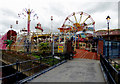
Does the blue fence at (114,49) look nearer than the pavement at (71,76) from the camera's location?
No

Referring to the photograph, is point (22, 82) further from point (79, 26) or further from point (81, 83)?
point (79, 26)

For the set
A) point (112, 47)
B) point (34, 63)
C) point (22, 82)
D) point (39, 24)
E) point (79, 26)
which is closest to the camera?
point (22, 82)

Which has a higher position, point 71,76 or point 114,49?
point 114,49

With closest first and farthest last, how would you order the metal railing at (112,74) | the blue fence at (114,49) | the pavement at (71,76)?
the metal railing at (112,74) → the pavement at (71,76) → the blue fence at (114,49)

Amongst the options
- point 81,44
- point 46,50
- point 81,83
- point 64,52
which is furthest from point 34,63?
point 81,44

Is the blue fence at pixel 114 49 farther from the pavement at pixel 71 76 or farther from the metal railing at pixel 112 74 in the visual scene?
the metal railing at pixel 112 74

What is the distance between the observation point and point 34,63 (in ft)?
34.4

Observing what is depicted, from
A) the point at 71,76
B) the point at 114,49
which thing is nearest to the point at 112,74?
the point at 71,76

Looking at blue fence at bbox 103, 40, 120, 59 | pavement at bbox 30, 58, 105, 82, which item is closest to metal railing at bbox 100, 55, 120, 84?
pavement at bbox 30, 58, 105, 82

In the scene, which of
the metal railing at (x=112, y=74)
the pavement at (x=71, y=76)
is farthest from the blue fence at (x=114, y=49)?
the metal railing at (x=112, y=74)

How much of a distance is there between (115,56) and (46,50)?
11306 mm

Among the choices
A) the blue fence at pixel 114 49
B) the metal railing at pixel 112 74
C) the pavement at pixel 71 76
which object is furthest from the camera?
the blue fence at pixel 114 49

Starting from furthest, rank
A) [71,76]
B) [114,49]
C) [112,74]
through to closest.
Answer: [114,49] < [71,76] < [112,74]

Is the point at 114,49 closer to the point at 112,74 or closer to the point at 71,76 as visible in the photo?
the point at 71,76
